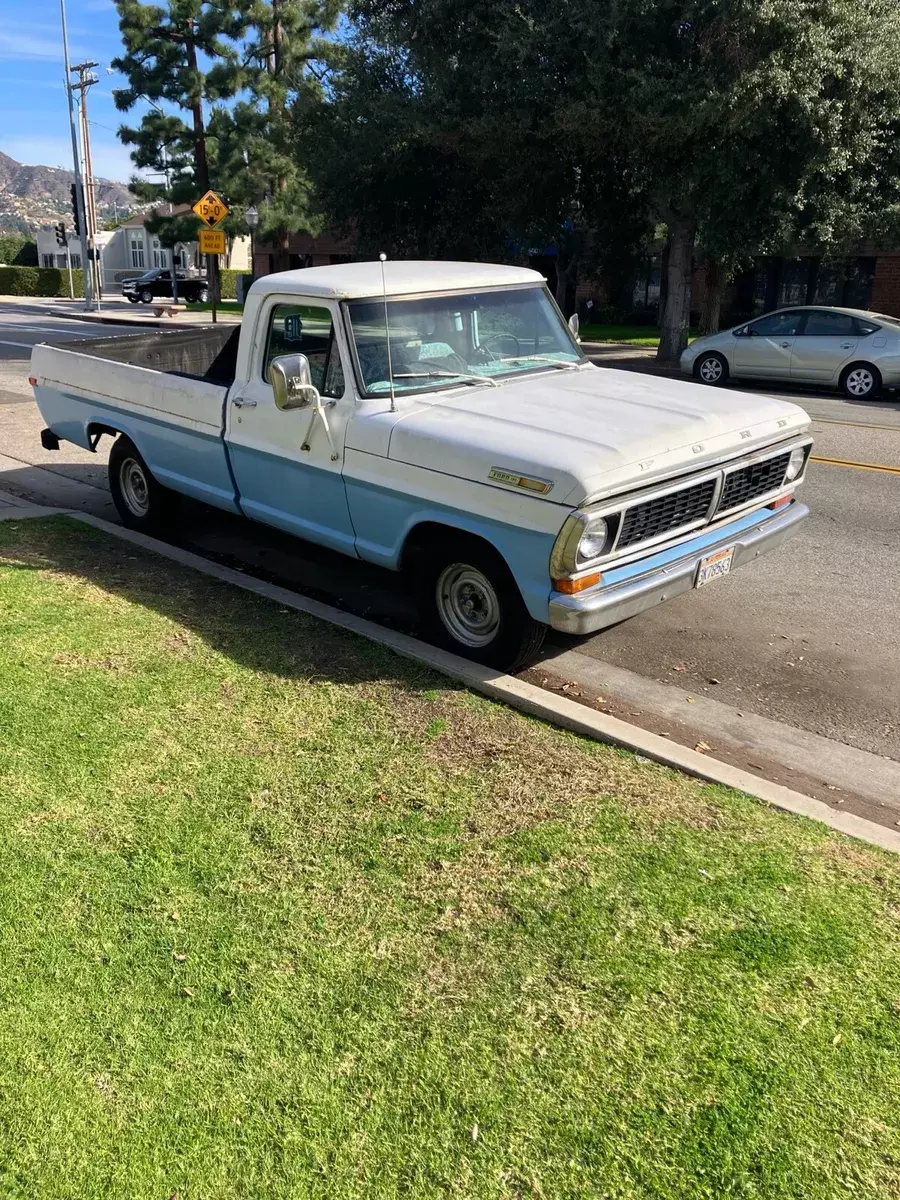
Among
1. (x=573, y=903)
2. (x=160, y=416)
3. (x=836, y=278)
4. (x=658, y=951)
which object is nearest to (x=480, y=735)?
(x=573, y=903)

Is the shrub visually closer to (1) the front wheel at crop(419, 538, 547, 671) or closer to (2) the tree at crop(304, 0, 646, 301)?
(2) the tree at crop(304, 0, 646, 301)

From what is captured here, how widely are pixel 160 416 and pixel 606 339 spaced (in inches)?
969

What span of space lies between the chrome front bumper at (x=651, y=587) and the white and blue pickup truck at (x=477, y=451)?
0.01 meters

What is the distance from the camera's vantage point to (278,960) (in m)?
3.04

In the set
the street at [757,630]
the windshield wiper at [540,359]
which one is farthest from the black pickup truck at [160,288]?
the windshield wiper at [540,359]

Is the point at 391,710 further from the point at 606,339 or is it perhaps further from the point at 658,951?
the point at 606,339

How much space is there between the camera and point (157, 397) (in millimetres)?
6781

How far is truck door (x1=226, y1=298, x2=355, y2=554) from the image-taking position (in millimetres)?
5445

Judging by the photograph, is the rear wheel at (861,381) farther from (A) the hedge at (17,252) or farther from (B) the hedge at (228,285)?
(A) the hedge at (17,252)

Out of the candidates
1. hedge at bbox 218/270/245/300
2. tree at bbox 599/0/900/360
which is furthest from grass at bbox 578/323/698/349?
→ hedge at bbox 218/270/245/300

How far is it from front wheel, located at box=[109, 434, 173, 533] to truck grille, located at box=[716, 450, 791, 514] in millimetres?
4063

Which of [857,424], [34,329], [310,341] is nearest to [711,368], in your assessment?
[857,424]

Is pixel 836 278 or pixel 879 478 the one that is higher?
pixel 836 278

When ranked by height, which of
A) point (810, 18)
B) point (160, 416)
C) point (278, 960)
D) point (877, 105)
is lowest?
point (278, 960)
